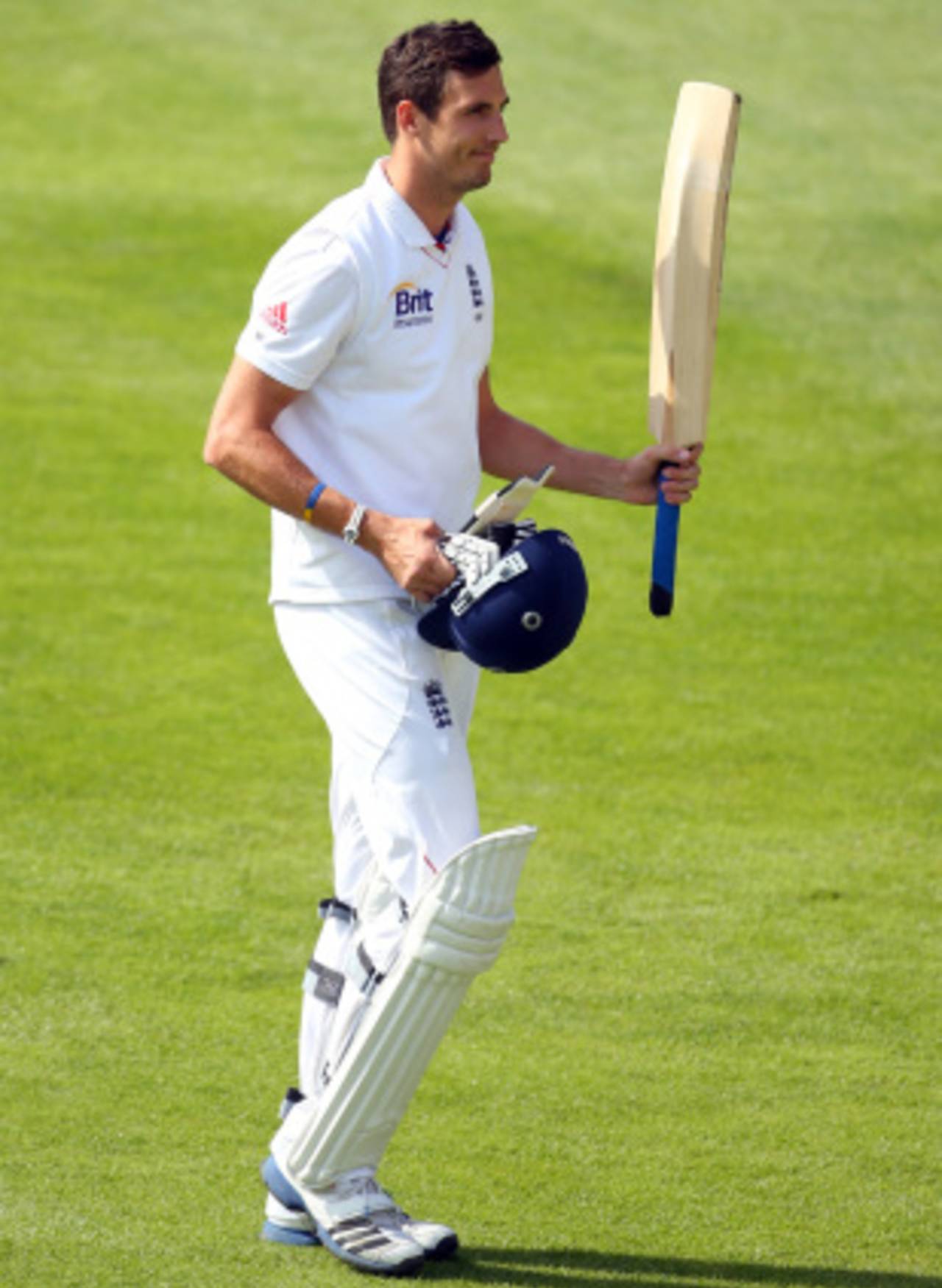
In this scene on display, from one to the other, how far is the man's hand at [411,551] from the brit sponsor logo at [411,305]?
39cm

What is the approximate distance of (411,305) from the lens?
4.47m

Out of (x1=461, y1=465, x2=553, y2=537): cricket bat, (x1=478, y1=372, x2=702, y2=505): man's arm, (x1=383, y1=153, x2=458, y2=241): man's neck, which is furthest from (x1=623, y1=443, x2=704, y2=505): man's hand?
(x1=383, y1=153, x2=458, y2=241): man's neck

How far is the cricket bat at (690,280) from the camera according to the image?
475cm

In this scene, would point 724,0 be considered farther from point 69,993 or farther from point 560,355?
point 69,993

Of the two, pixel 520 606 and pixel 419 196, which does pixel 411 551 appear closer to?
pixel 520 606

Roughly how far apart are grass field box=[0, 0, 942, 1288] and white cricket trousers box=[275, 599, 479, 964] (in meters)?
0.79

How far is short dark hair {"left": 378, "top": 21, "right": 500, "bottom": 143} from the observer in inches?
173

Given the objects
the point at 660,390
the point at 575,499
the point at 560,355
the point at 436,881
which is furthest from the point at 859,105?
the point at 436,881

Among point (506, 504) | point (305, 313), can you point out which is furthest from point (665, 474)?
point (305, 313)

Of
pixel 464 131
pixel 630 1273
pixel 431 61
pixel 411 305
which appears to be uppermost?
pixel 431 61

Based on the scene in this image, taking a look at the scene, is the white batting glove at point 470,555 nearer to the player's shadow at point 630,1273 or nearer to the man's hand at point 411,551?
the man's hand at point 411,551

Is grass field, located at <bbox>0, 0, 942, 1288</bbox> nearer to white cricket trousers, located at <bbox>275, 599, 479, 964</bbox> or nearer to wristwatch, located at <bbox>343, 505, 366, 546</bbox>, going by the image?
white cricket trousers, located at <bbox>275, 599, 479, 964</bbox>

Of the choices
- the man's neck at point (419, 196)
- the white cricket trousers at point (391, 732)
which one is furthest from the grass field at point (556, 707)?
Result: the man's neck at point (419, 196)

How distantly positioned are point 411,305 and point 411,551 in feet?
1.65
